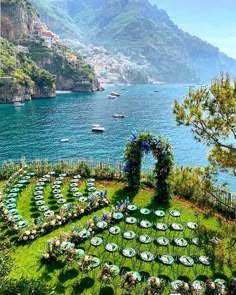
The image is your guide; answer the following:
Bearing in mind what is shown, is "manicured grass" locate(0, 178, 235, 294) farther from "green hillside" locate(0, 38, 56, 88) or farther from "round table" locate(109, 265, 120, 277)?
"green hillside" locate(0, 38, 56, 88)

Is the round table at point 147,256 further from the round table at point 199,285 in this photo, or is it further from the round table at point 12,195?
the round table at point 12,195

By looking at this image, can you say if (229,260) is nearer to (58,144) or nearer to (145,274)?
(145,274)

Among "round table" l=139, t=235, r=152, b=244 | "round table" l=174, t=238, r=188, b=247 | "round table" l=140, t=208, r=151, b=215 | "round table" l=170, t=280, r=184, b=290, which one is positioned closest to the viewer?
"round table" l=170, t=280, r=184, b=290

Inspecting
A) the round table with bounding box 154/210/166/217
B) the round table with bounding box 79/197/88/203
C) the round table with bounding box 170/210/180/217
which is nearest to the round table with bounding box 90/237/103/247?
the round table with bounding box 154/210/166/217

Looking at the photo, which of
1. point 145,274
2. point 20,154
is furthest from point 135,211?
point 20,154

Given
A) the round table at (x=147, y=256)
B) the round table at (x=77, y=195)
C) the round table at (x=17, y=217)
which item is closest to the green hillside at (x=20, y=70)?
the round table at (x=77, y=195)
